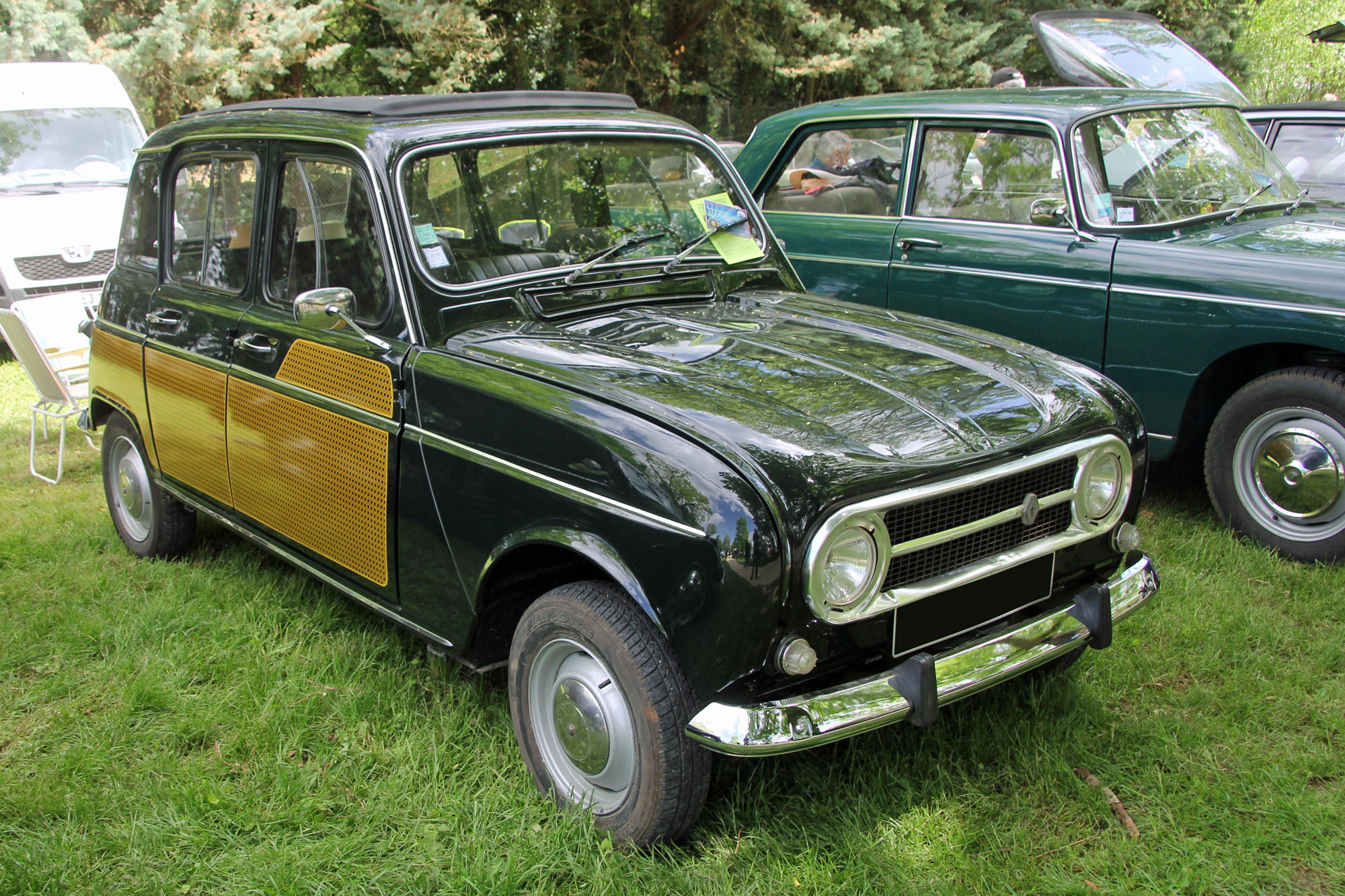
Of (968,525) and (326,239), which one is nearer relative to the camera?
(968,525)

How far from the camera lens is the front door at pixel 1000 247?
4.88 m

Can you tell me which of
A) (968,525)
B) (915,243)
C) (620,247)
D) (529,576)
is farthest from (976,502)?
(915,243)

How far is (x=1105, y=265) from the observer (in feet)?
15.7

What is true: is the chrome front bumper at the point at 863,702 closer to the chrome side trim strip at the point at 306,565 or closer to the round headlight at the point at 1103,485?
the round headlight at the point at 1103,485

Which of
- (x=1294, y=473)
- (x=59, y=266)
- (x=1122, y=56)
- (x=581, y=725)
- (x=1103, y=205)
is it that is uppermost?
(x=1122, y=56)

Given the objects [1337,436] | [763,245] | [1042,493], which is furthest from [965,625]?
[1337,436]

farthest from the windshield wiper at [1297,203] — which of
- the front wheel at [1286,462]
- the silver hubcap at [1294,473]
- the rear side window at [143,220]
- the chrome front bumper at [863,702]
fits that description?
the rear side window at [143,220]

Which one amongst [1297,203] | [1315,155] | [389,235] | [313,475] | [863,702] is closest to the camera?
[863,702]

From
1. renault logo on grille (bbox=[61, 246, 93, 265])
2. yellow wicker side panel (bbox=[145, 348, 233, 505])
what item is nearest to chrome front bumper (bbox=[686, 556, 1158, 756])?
yellow wicker side panel (bbox=[145, 348, 233, 505])

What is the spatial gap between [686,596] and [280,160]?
7.52 feet

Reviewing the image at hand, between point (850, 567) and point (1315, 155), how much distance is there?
634 centimetres

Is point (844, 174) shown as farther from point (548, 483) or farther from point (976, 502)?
point (548, 483)

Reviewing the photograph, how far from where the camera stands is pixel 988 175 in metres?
5.36

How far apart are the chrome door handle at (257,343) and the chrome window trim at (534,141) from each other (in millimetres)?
746
